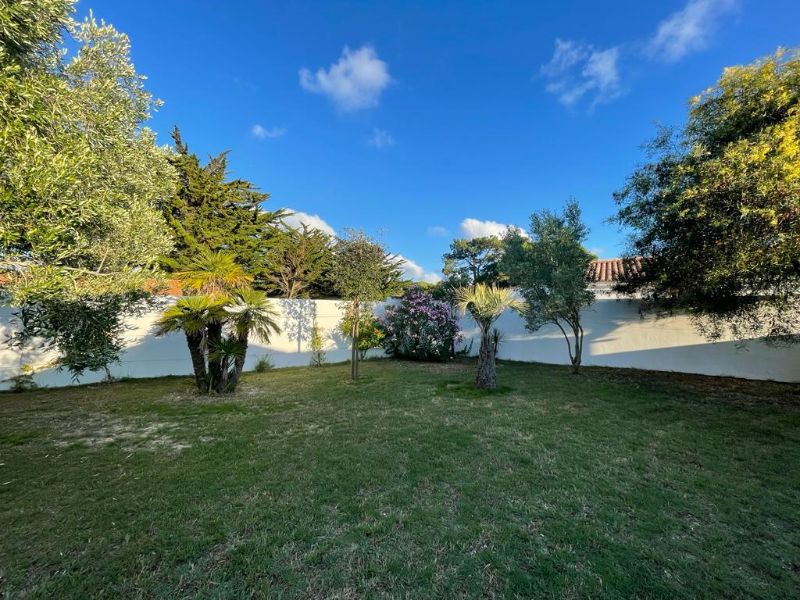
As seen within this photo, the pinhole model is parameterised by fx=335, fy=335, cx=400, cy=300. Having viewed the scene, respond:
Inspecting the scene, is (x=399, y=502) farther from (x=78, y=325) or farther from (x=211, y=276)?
(x=211, y=276)

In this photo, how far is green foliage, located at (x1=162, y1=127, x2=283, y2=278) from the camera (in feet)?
44.0

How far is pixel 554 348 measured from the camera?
38.0 feet

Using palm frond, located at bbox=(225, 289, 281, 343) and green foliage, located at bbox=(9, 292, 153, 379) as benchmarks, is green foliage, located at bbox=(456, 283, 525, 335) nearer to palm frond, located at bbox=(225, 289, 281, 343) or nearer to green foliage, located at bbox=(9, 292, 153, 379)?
palm frond, located at bbox=(225, 289, 281, 343)

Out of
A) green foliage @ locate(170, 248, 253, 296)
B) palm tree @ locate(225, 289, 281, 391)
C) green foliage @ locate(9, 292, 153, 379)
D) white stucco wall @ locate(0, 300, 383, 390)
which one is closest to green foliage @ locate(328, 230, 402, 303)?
palm tree @ locate(225, 289, 281, 391)

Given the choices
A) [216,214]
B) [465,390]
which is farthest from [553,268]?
[216,214]

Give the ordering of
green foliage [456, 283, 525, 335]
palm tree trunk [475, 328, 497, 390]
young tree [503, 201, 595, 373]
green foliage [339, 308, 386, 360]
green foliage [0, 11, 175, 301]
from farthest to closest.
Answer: green foliage [339, 308, 386, 360] < young tree [503, 201, 595, 373] < green foliage [456, 283, 525, 335] < palm tree trunk [475, 328, 497, 390] < green foliage [0, 11, 175, 301]

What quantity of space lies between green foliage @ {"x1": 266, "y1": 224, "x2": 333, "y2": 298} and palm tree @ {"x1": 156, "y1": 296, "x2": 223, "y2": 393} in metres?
9.15

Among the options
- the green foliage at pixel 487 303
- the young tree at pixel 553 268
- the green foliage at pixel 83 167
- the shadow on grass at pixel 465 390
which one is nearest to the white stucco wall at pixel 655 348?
the young tree at pixel 553 268

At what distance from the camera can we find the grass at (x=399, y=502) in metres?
1.97

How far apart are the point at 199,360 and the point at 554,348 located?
10577mm

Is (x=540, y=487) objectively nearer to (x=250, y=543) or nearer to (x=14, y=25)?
(x=250, y=543)

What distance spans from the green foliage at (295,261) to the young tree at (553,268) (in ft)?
31.0

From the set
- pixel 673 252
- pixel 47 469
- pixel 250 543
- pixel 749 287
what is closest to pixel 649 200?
pixel 673 252

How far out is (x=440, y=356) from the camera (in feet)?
39.0
